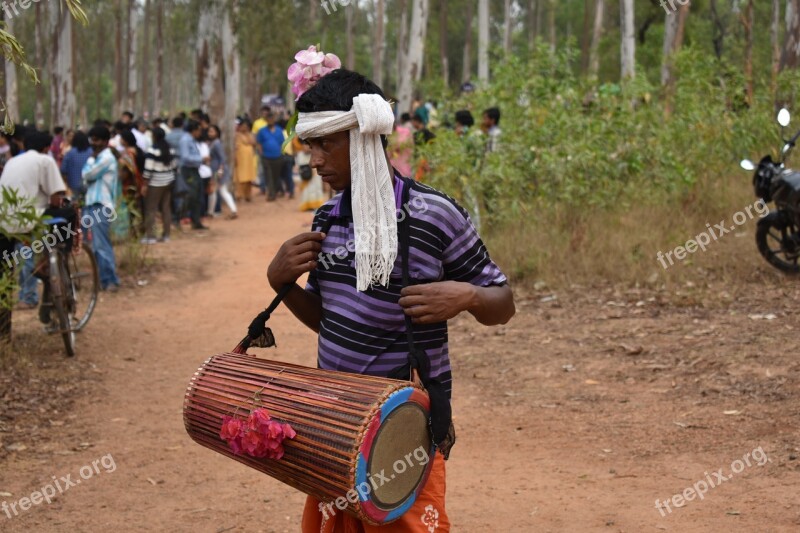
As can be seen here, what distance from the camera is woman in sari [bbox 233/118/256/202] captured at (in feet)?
64.5

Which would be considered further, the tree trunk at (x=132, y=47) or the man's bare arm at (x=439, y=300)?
the tree trunk at (x=132, y=47)

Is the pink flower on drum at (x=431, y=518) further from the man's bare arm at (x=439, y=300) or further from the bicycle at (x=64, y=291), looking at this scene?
the bicycle at (x=64, y=291)

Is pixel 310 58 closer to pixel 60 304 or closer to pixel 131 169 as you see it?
pixel 60 304

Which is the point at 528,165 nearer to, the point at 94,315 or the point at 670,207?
the point at 670,207

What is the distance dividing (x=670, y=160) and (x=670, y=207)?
19.2 inches

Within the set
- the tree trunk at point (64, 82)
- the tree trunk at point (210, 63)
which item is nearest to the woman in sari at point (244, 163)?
the tree trunk at point (210, 63)

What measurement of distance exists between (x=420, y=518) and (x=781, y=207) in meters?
6.46

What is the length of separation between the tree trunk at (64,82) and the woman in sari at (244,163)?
5289mm

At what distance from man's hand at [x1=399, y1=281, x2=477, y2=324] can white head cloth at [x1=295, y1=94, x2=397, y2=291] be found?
10 cm

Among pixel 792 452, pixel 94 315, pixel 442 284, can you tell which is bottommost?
pixel 94 315

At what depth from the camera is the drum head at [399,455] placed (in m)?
2.45

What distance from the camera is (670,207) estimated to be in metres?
10.2

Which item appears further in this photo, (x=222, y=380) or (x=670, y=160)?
(x=670, y=160)

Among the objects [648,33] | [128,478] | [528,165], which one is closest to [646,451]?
[128,478]
